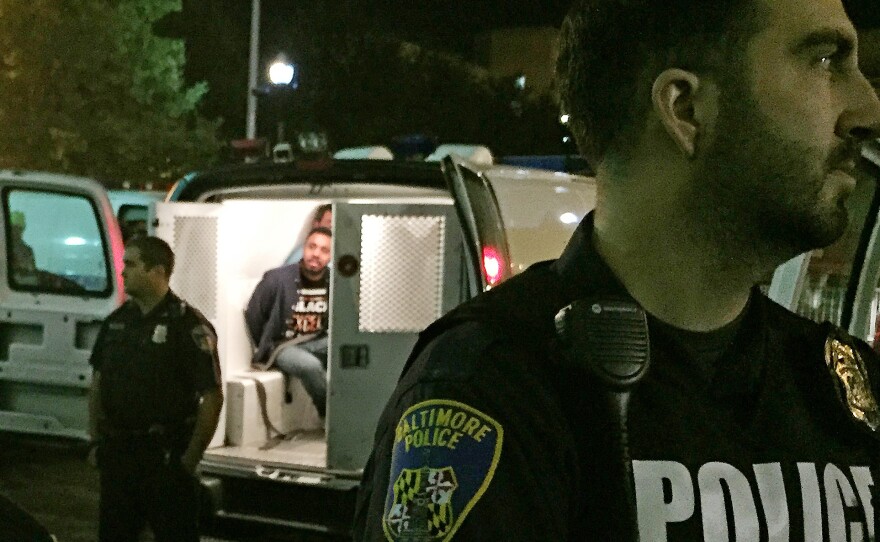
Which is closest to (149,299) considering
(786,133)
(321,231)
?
(321,231)

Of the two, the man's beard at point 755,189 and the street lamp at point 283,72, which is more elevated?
the street lamp at point 283,72

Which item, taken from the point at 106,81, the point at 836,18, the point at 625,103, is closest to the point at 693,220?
the point at 625,103

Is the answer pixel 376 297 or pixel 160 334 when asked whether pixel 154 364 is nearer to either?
pixel 160 334

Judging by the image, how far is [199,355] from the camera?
15.3ft

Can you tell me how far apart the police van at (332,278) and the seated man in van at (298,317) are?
117 mm

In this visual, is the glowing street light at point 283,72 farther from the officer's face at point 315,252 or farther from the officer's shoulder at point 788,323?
the officer's shoulder at point 788,323

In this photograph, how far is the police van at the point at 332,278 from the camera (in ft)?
13.9

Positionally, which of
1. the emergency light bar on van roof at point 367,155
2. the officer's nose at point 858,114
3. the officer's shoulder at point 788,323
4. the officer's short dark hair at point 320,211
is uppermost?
the emergency light bar on van roof at point 367,155

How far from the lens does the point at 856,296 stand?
370cm

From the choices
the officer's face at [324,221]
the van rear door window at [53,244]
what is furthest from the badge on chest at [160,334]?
the officer's face at [324,221]

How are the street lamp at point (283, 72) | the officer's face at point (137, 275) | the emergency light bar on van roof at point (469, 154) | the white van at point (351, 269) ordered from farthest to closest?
the street lamp at point (283, 72) → the emergency light bar on van roof at point (469, 154) → the white van at point (351, 269) → the officer's face at point (137, 275)

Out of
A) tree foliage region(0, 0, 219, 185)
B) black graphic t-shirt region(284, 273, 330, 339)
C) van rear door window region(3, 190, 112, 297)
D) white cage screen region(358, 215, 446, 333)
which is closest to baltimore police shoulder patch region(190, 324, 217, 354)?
white cage screen region(358, 215, 446, 333)

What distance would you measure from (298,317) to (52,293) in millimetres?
1721

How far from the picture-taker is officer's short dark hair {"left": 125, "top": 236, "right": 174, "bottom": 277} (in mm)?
4668
